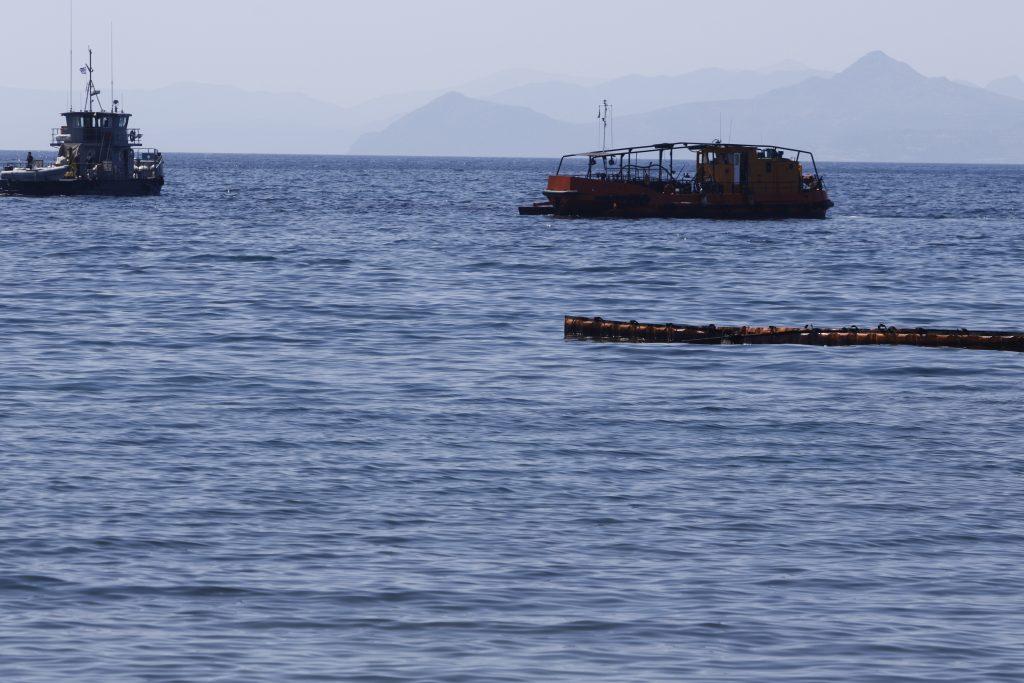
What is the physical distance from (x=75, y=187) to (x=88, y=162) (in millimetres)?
2144

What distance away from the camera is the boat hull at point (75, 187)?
117 meters

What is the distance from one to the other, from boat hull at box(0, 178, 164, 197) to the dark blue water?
72172 millimetres

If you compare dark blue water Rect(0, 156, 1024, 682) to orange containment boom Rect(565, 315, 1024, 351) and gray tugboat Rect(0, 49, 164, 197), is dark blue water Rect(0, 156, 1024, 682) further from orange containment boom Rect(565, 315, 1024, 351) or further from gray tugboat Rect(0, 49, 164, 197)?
gray tugboat Rect(0, 49, 164, 197)

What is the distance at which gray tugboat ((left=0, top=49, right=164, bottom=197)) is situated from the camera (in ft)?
378

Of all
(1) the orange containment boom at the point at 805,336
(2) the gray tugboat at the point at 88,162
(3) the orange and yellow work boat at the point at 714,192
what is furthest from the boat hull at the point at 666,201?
(1) the orange containment boom at the point at 805,336

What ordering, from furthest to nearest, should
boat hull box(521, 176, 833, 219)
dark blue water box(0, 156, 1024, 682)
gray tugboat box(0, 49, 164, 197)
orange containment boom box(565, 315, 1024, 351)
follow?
gray tugboat box(0, 49, 164, 197), boat hull box(521, 176, 833, 219), orange containment boom box(565, 315, 1024, 351), dark blue water box(0, 156, 1024, 682)

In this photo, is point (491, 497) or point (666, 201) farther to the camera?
Answer: point (666, 201)

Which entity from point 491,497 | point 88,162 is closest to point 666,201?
point 88,162

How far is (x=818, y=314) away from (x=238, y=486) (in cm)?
2895

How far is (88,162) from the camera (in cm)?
11675

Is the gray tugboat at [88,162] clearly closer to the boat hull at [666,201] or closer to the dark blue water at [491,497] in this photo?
the boat hull at [666,201]

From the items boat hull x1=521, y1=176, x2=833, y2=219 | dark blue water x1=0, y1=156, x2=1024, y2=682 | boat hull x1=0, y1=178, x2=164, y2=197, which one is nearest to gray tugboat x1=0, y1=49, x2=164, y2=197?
boat hull x1=0, y1=178, x2=164, y2=197

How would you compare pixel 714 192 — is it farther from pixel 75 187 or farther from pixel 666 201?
pixel 75 187

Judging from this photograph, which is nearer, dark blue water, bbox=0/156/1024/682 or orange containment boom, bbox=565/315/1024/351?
dark blue water, bbox=0/156/1024/682
